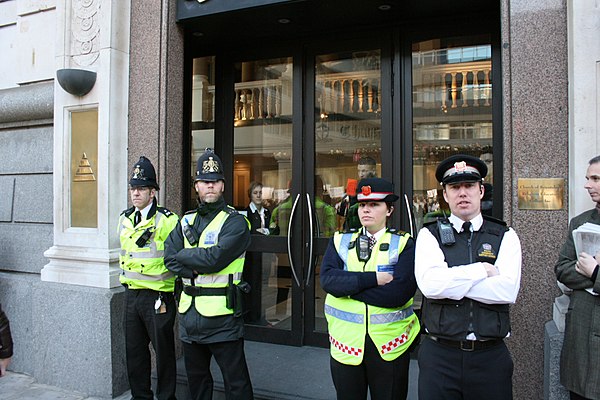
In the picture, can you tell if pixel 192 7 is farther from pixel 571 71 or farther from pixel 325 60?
pixel 571 71

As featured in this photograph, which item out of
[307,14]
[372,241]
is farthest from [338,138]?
[372,241]

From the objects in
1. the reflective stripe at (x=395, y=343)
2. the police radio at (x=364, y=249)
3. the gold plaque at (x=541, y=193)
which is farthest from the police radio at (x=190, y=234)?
the gold plaque at (x=541, y=193)

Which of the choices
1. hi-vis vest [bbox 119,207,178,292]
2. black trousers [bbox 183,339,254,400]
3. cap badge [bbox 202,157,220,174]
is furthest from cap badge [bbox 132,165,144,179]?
black trousers [bbox 183,339,254,400]

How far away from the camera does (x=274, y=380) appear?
4629 mm

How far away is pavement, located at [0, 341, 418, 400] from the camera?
4.39m

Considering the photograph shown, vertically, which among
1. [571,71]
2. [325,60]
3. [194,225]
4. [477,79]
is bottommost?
[194,225]

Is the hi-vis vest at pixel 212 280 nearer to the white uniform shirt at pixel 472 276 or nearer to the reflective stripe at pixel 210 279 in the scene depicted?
the reflective stripe at pixel 210 279

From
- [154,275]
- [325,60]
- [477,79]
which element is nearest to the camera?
[154,275]

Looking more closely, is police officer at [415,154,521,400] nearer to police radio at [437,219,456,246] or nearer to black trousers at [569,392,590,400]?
police radio at [437,219,456,246]

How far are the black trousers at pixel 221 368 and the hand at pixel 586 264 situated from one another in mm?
2477

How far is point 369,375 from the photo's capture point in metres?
3.11

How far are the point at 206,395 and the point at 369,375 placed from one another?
1.53 meters

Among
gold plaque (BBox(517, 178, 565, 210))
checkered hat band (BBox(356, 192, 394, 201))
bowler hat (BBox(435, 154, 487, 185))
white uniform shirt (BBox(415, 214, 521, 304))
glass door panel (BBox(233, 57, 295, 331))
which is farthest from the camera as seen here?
glass door panel (BBox(233, 57, 295, 331))

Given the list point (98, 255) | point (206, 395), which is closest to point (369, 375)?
point (206, 395)
